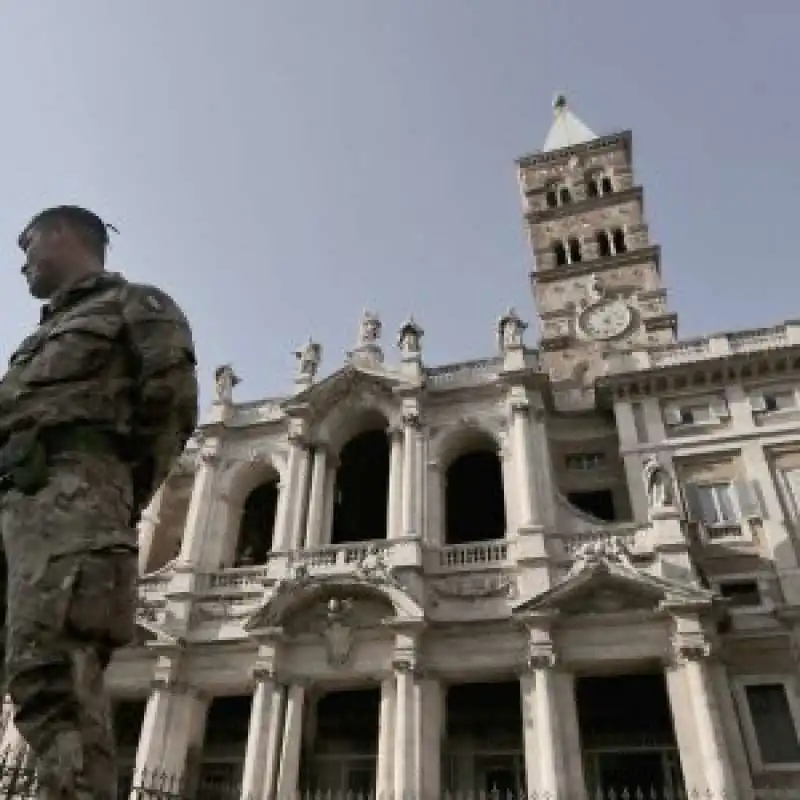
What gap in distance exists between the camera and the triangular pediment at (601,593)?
1878 centimetres

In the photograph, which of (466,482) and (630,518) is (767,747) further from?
(466,482)

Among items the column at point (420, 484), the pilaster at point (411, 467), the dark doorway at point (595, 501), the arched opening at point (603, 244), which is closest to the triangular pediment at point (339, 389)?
the pilaster at point (411, 467)

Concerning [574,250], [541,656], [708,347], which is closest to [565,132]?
[574,250]

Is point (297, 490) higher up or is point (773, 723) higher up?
point (297, 490)

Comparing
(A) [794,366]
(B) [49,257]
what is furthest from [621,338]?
(B) [49,257]

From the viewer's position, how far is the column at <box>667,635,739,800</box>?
16.2 metres

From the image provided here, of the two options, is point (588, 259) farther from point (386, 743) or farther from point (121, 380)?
point (121, 380)

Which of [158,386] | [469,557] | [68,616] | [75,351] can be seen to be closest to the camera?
[68,616]

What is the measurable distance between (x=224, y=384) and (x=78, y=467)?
24172mm

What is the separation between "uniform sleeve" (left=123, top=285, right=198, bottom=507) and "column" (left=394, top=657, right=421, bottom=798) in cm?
1502

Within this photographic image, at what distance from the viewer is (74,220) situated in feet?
17.5

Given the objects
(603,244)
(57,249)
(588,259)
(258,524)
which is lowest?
(57,249)

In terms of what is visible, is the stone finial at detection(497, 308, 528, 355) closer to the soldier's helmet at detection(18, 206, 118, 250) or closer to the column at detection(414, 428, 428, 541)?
the column at detection(414, 428, 428, 541)

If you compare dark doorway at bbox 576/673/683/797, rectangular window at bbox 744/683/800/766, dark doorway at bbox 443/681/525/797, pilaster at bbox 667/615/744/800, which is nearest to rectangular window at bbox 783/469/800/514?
rectangular window at bbox 744/683/800/766
